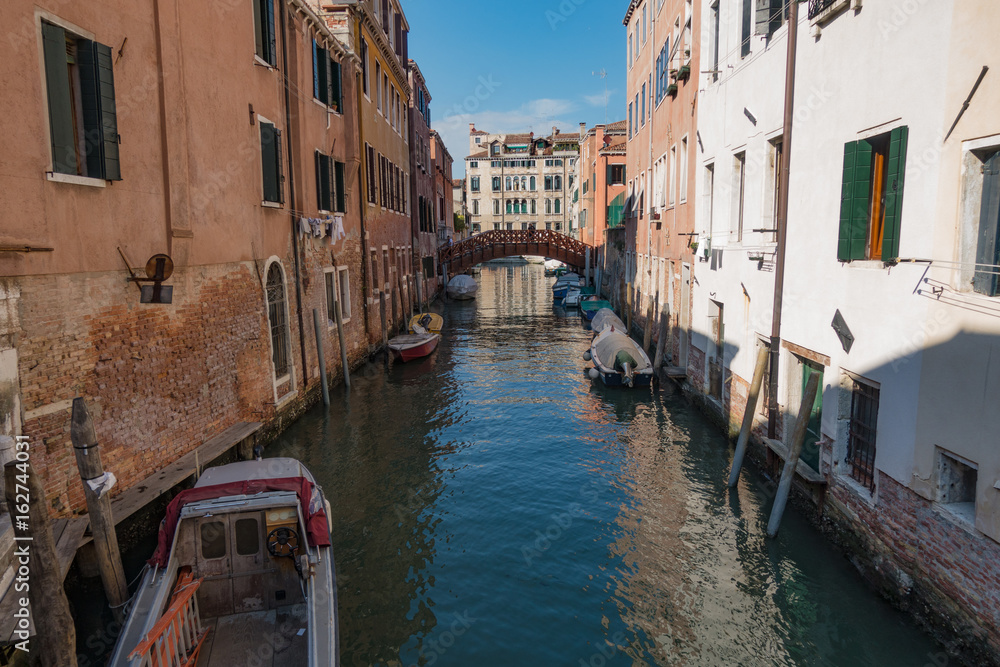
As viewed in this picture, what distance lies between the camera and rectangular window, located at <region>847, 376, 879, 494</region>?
6645 mm

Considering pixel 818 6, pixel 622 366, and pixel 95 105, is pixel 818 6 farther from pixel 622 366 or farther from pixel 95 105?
pixel 622 366

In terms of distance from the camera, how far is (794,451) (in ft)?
23.5

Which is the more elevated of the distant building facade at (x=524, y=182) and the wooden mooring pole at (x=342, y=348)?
the distant building facade at (x=524, y=182)

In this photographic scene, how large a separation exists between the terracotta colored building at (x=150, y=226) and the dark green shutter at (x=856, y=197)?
25.9 ft

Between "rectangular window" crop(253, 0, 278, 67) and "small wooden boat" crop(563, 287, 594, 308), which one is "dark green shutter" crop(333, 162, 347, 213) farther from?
"small wooden boat" crop(563, 287, 594, 308)

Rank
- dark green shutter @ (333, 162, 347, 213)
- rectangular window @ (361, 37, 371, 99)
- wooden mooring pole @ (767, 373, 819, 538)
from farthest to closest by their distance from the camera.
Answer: rectangular window @ (361, 37, 371, 99)
dark green shutter @ (333, 162, 347, 213)
wooden mooring pole @ (767, 373, 819, 538)

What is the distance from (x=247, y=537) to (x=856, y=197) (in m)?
7.09

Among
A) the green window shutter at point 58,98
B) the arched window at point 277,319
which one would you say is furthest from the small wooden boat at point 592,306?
the green window shutter at point 58,98

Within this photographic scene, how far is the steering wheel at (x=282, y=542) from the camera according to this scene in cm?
592

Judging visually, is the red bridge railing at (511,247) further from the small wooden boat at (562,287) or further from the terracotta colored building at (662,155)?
the terracotta colored building at (662,155)

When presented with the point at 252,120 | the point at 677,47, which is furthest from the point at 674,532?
the point at 677,47

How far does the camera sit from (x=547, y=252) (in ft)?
122

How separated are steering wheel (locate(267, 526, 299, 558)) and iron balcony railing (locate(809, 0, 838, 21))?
8.08 meters

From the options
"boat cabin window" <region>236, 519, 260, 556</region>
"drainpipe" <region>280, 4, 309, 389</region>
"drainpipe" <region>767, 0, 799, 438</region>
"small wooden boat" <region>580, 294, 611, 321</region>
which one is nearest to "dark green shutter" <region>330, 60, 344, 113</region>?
"drainpipe" <region>280, 4, 309, 389</region>
